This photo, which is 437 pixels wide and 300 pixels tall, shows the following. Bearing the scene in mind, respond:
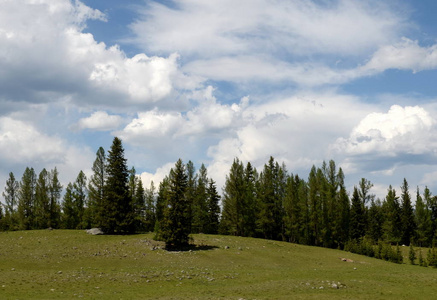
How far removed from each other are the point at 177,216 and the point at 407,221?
82.9 meters

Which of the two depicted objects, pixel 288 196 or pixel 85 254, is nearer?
pixel 85 254

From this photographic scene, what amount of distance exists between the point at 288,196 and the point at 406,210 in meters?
48.0

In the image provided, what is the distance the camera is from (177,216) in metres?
61.0

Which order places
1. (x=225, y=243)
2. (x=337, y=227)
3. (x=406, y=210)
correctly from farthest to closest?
(x=406, y=210) → (x=337, y=227) → (x=225, y=243)

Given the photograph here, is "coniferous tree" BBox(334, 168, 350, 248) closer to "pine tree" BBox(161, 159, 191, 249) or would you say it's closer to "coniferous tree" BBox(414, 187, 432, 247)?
"coniferous tree" BBox(414, 187, 432, 247)

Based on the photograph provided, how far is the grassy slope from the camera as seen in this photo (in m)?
29.8

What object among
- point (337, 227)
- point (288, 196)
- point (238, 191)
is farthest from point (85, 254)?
point (337, 227)

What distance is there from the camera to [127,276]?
3656 cm

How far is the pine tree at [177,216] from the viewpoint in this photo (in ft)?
195

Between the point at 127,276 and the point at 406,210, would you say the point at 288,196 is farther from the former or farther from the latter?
the point at 127,276

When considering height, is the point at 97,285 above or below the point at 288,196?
below

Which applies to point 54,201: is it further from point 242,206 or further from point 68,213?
point 242,206

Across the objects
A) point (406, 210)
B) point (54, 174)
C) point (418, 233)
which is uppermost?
point (54, 174)

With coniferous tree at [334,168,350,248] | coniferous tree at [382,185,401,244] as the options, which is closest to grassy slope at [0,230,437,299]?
coniferous tree at [334,168,350,248]
